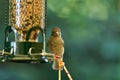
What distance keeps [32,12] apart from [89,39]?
5.12 ft

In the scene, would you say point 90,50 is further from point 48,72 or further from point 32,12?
point 32,12

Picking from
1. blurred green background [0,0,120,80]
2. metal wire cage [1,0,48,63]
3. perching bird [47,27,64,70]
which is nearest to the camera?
metal wire cage [1,0,48,63]

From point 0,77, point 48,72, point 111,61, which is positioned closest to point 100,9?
point 111,61

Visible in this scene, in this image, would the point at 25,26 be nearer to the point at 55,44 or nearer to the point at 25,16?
the point at 25,16

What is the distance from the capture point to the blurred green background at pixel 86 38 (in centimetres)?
331

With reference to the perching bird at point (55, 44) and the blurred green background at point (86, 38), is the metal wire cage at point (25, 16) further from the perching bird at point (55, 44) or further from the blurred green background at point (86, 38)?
the blurred green background at point (86, 38)

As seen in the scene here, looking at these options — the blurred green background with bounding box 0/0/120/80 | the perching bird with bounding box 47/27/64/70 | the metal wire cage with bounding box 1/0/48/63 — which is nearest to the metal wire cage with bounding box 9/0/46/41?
the metal wire cage with bounding box 1/0/48/63

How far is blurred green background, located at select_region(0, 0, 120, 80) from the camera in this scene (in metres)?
3.31

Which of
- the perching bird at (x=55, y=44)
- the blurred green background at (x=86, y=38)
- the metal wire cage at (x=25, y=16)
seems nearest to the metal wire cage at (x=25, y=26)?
the metal wire cage at (x=25, y=16)

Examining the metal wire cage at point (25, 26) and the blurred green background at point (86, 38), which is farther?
the blurred green background at point (86, 38)

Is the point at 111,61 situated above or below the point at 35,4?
below

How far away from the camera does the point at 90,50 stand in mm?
3342

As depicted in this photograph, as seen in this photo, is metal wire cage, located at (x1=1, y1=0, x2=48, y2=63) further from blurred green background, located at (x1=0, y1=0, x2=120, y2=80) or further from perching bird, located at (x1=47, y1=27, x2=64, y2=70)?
blurred green background, located at (x1=0, y1=0, x2=120, y2=80)

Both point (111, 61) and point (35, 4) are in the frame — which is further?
point (111, 61)
